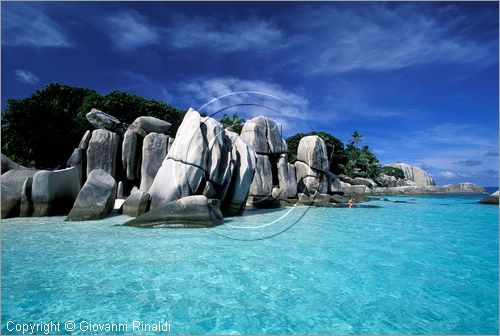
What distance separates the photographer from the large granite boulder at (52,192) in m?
11.4

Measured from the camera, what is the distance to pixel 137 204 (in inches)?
483

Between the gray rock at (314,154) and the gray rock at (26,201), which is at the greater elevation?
the gray rock at (314,154)

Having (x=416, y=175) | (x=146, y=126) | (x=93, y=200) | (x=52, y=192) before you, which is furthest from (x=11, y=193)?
(x=416, y=175)

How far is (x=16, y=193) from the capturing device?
11773 millimetres

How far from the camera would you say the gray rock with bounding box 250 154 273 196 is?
2284cm

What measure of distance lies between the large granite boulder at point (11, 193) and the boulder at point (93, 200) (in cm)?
263

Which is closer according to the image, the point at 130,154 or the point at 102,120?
the point at 130,154

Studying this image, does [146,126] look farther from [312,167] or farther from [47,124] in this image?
[312,167]

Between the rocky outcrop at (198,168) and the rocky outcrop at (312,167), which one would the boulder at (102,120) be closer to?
the rocky outcrop at (198,168)

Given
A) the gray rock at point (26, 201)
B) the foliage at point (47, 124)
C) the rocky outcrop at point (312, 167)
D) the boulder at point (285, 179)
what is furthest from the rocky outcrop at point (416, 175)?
the gray rock at point (26, 201)

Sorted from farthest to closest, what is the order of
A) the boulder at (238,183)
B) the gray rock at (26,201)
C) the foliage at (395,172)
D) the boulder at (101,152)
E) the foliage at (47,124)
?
the foliage at (395,172) → the foliage at (47,124) → the boulder at (101,152) → the boulder at (238,183) → the gray rock at (26,201)

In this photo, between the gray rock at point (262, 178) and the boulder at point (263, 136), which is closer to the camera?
the gray rock at point (262, 178)

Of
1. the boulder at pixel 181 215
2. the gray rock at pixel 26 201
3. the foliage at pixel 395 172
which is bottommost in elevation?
the boulder at pixel 181 215

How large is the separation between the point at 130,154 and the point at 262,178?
1003 centimetres
